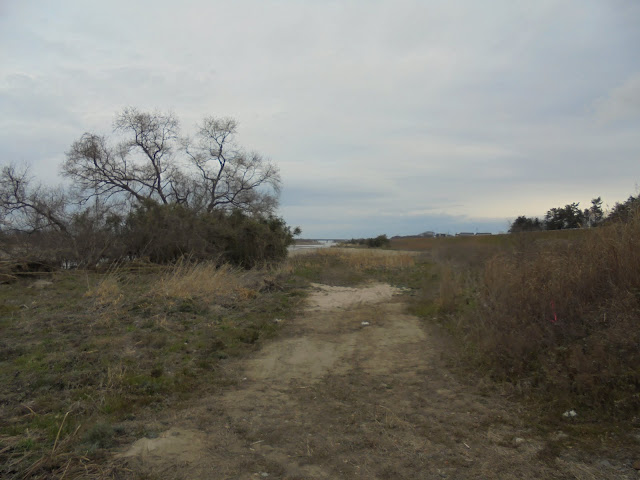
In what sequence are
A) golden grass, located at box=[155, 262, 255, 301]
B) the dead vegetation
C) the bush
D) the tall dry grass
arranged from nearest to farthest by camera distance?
the dead vegetation, the tall dry grass, golden grass, located at box=[155, 262, 255, 301], the bush

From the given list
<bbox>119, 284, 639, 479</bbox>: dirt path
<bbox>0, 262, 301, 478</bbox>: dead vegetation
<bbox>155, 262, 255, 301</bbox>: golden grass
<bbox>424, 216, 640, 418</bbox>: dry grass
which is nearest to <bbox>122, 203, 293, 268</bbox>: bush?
<bbox>155, 262, 255, 301</bbox>: golden grass

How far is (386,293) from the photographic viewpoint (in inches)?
551

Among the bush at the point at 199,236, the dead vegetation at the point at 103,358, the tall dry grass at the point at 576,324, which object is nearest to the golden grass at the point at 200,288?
the dead vegetation at the point at 103,358

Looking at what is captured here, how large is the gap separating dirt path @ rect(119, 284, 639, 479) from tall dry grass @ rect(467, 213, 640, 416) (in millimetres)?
657

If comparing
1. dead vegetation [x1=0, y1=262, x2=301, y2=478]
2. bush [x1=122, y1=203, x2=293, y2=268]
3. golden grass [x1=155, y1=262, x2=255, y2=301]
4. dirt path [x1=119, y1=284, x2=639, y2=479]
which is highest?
bush [x1=122, y1=203, x2=293, y2=268]

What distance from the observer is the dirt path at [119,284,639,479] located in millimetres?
3182

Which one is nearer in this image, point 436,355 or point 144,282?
point 436,355

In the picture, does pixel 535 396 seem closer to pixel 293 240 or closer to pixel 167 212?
pixel 167 212

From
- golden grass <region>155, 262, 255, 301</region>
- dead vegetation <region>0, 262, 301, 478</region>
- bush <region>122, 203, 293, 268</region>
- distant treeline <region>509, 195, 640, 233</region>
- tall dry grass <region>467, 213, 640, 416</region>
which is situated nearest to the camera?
dead vegetation <region>0, 262, 301, 478</region>

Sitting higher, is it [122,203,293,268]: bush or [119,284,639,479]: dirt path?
[122,203,293,268]: bush

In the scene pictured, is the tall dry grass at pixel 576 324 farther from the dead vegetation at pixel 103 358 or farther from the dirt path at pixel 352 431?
the dead vegetation at pixel 103 358

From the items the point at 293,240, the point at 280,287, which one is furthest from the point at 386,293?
the point at 293,240

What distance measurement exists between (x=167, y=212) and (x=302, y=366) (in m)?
15.0

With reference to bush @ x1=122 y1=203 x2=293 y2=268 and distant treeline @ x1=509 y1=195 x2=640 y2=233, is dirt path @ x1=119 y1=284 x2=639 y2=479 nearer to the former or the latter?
distant treeline @ x1=509 y1=195 x2=640 y2=233
